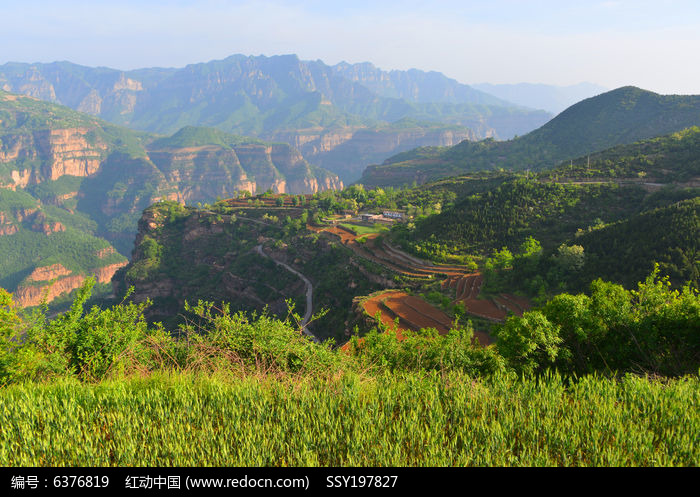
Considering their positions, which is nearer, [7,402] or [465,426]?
[465,426]

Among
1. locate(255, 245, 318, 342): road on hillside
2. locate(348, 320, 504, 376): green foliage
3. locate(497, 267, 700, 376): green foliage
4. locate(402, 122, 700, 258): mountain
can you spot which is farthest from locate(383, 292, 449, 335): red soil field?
locate(497, 267, 700, 376): green foliage

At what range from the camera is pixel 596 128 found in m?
157

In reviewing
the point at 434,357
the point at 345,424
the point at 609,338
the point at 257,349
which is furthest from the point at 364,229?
the point at 345,424

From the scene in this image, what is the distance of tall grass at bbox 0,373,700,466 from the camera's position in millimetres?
8539

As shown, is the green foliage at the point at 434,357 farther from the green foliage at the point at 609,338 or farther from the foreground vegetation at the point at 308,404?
the green foliage at the point at 609,338

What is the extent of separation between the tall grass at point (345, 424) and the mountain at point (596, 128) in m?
146

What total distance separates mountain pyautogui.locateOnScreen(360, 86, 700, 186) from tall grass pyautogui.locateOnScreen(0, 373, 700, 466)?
479ft

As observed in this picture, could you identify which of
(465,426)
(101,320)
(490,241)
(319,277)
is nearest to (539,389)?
(465,426)

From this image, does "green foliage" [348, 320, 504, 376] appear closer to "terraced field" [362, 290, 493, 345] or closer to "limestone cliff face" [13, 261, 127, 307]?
"terraced field" [362, 290, 493, 345]

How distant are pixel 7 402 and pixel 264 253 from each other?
267 ft

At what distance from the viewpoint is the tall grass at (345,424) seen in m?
8.54

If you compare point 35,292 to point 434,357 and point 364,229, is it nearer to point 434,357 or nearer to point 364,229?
point 364,229

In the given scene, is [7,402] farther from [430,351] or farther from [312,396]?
[430,351]
